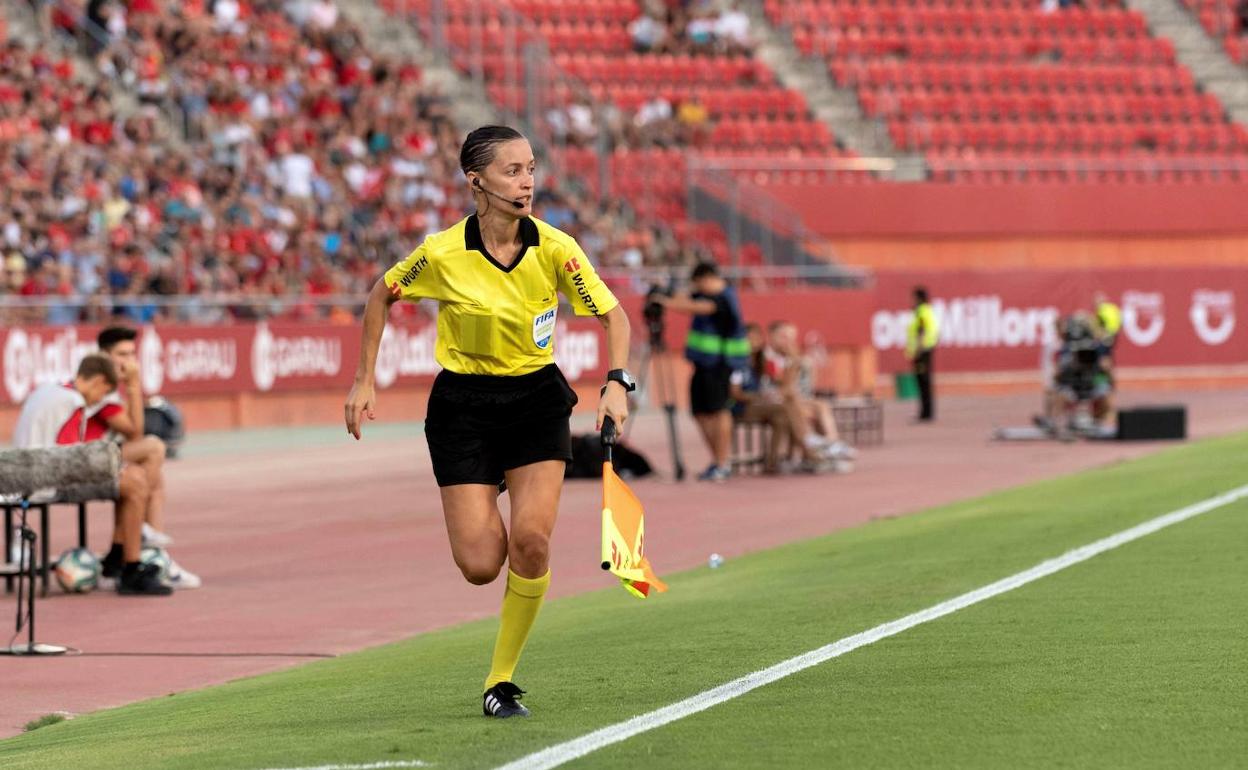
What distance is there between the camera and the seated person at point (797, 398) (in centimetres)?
2250

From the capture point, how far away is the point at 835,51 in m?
44.5

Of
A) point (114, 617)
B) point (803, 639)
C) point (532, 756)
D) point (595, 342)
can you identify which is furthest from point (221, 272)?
point (532, 756)

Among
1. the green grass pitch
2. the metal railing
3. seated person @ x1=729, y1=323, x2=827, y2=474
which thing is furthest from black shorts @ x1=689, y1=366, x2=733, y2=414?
the green grass pitch

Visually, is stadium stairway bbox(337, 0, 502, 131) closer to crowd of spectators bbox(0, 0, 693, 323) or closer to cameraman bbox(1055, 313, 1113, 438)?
crowd of spectators bbox(0, 0, 693, 323)

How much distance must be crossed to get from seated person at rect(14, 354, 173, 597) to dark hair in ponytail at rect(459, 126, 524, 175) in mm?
5932

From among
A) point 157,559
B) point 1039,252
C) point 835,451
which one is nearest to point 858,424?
point 835,451

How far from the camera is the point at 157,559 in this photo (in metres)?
13.8

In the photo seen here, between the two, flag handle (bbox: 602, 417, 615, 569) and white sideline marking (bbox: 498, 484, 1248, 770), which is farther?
flag handle (bbox: 602, 417, 615, 569)

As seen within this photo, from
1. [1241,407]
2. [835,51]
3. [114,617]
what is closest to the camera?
[114,617]

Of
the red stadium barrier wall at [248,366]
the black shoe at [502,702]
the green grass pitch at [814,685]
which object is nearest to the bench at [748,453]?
the red stadium barrier wall at [248,366]

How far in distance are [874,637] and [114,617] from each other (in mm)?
4995

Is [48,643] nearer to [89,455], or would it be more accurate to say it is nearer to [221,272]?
[89,455]

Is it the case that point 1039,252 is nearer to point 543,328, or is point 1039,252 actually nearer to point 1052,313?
point 1052,313

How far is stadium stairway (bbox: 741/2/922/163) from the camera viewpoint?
142ft
